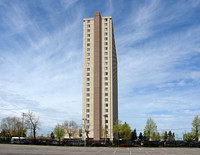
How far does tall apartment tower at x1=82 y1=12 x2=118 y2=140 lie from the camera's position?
3649 inches

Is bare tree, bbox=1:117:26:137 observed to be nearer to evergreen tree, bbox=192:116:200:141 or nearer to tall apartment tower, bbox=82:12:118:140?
tall apartment tower, bbox=82:12:118:140

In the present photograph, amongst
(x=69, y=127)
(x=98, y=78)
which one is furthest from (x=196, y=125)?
(x=69, y=127)

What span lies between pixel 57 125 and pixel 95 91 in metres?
46.7

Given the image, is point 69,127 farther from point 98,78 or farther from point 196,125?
point 196,125

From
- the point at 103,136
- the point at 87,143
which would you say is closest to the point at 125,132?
the point at 103,136

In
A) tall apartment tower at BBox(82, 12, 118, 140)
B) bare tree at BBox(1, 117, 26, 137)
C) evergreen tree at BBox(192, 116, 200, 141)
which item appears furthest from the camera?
bare tree at BBox(1, 117, 26, 137)

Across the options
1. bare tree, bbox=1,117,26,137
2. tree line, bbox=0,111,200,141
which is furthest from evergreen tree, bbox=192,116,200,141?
bare tree, bbox=1,117,26,137

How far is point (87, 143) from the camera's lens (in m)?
59.0

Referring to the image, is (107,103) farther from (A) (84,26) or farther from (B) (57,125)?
(B) (57,125)

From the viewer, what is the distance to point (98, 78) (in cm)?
9438

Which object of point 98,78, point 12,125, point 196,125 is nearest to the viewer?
point 196,125

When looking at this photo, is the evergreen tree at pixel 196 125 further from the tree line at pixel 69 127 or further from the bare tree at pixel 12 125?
the bare tree at pixel 12 125

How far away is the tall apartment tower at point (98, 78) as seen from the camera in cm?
9269

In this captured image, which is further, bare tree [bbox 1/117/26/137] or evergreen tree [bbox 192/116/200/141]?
bare tree [bbox 1/117/26/137]
